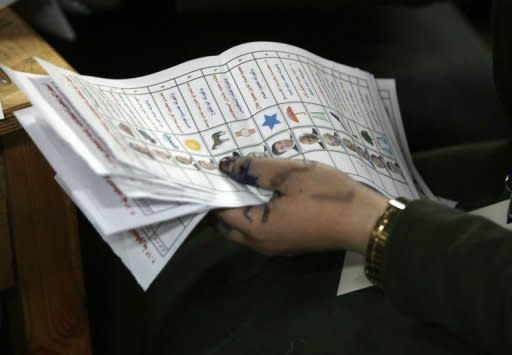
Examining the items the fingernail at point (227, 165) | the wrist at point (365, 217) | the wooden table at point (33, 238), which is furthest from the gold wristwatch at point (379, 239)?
the wooden table at point (33, 238)

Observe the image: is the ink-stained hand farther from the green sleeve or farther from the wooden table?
the wooden table

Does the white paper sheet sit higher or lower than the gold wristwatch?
higher

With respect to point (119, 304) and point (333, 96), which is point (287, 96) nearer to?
point (333, 96)

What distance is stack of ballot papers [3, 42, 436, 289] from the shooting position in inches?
20.3

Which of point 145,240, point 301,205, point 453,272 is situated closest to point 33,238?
point 145,240

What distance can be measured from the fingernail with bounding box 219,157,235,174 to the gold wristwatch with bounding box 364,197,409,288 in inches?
5.5

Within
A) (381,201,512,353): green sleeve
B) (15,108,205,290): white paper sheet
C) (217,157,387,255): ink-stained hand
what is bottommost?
(381,201,512,353): green sleeve

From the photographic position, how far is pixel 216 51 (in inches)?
39.8

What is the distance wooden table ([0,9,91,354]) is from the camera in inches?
24.4

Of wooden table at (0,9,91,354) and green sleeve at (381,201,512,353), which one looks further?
wooden table at (0,9,91,354)

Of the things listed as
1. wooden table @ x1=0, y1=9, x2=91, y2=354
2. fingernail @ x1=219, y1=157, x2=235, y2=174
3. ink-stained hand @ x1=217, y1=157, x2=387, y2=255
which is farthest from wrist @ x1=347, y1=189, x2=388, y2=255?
wooden table @ x1=0, y1=9, x2=91, y2=354

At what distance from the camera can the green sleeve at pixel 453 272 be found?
48 cm

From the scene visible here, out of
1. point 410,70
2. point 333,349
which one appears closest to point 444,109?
point 410,70

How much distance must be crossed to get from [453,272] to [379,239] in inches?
2.7
